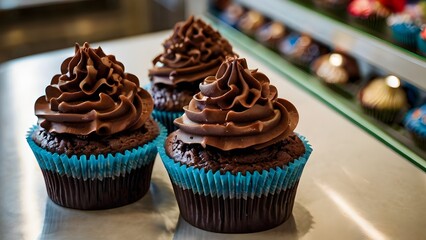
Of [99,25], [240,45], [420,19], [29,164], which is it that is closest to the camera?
[29,164]

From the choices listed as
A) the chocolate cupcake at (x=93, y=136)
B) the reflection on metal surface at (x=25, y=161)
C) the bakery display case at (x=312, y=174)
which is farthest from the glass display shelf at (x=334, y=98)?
the reflection on metal surface at (x=25, y=161)

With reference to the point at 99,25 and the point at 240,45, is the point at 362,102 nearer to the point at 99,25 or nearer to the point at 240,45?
the point at 240,45

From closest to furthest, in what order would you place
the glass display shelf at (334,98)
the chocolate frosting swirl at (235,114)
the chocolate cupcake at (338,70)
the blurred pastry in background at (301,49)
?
the chocolate frosting swirl at (235,114), the glass display shelf at (334,98), the chocolate cupcake at (338,70), the blurred pastry in background at (301,49)

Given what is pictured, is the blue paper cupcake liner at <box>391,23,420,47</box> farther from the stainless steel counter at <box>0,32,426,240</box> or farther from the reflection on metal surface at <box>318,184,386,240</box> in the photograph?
the reflection on metal surface at <box>318,184,386,240</box>

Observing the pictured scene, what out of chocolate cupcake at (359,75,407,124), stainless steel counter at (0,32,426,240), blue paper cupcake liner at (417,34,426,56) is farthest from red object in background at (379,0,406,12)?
stainless steel counter at (0,32,426,240)

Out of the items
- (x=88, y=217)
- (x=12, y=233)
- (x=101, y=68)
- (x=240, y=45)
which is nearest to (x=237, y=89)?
(x=101, y=68)

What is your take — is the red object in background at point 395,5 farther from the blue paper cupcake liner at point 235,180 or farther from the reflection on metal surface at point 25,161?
the reflection on metal surface at point 25,161
